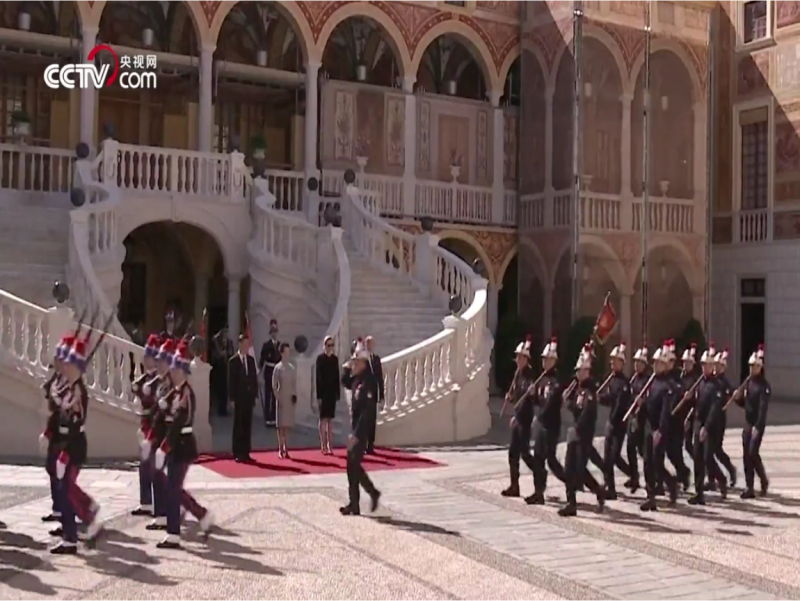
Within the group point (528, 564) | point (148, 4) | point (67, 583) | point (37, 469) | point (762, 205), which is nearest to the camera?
point (67, 583)

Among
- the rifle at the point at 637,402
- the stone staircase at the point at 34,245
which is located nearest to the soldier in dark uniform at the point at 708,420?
the rifle at the point at 637,402

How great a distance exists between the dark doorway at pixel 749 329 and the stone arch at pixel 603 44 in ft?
21.0

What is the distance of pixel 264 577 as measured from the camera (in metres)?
7.31

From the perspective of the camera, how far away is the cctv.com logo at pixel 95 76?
63.5 ft

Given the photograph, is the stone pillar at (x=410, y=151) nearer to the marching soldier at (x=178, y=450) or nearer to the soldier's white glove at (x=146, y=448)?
the soldier's white glove at (x=146, y=448)

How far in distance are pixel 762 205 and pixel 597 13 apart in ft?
20.5

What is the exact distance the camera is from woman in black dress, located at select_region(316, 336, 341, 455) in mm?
13266

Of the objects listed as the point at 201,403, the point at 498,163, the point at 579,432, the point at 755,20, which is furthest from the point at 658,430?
the point at 755,20

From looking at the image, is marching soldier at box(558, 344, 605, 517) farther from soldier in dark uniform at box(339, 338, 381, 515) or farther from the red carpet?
the red carpet

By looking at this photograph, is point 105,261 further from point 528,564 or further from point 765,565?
point 765,565

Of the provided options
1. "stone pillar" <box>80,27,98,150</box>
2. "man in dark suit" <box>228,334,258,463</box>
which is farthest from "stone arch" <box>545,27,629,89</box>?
"man in dark suit" <box>228,334,258,463</box>

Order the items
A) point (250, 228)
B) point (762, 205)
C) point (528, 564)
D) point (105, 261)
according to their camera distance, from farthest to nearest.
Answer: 1. point (762, 205)
2. point (250, 228)
3. point (105, 261)
4. point (528, 564)

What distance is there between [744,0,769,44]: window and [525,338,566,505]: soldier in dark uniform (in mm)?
17747

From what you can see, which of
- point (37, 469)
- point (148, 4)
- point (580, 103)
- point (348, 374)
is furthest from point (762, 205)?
point (37, 469)
